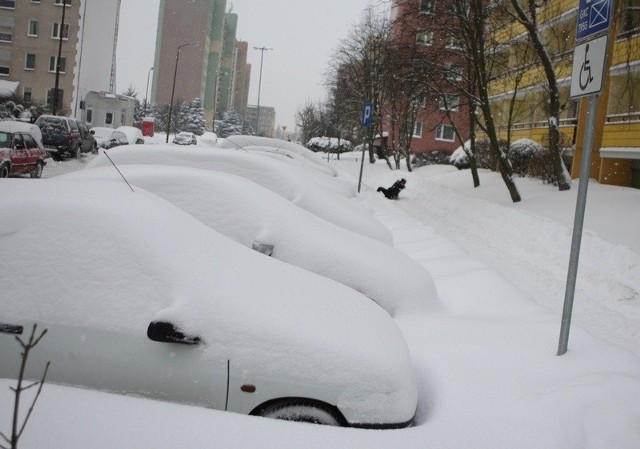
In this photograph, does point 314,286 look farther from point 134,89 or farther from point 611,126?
point 134,89

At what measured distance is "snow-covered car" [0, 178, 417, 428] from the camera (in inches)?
119

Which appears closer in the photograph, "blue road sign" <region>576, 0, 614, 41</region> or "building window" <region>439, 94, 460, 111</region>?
"blue road sign" <region>576, 0, 614, 41</region>

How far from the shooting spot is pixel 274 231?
5074mm

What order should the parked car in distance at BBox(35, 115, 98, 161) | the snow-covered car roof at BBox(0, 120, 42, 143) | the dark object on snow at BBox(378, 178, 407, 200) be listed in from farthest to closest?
the parked car in distance at BBox(35, 115, 98, 161) < the dark object on snow at BBox(378, 178, 407, 200) < the snow-covered car roof at BBox(0, 120, 42, 143)

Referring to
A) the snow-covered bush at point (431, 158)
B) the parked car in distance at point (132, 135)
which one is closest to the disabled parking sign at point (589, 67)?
the parked car in distance at point (132, 135)

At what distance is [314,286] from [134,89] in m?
96.4

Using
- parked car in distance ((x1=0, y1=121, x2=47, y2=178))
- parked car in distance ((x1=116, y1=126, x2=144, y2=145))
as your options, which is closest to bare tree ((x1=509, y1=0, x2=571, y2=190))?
parked car in distance ((x1=0, y1=121, x2=47, y2=178))

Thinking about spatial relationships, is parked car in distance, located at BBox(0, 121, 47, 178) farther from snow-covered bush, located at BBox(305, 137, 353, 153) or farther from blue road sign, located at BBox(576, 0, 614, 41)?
snow-covered bush, located at BBox(305, 137, 353, 153)

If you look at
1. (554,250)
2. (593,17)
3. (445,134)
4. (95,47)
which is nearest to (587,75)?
(593,17)

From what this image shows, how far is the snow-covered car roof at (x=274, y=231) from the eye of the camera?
504 centimetres


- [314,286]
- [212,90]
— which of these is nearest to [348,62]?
[314,286]

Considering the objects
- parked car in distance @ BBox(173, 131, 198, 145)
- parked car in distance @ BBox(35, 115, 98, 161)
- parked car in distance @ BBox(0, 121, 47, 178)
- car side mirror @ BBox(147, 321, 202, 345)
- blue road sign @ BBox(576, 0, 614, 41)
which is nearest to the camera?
car side mirror @ BBox(147, 321, 202, 345)

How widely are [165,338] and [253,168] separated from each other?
4494 millimetres

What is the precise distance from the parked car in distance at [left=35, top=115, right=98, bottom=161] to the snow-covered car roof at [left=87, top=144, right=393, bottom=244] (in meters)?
20.2
